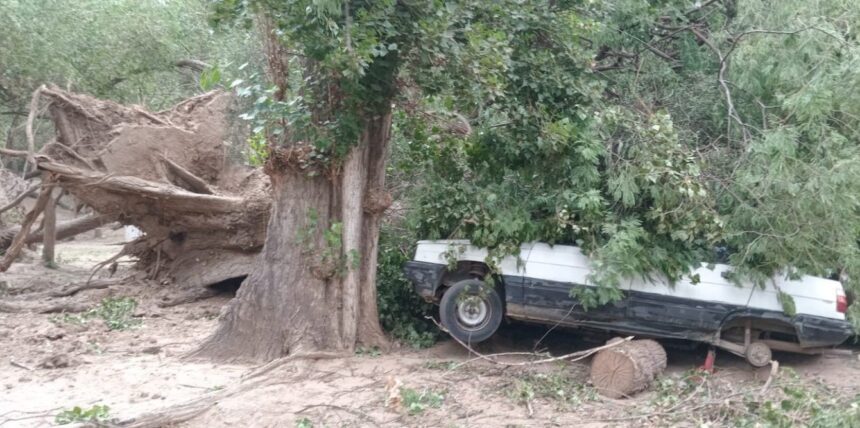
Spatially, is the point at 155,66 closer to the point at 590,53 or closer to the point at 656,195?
the point at 590,53

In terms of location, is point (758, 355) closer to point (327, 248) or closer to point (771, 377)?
point (771, 377)

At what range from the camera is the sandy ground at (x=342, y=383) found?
23.8 feet

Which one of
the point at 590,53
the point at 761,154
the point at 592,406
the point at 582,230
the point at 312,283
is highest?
the point at 590,53

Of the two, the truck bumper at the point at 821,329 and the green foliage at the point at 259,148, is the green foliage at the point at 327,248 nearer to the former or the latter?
the green foliage at the point at 259,148

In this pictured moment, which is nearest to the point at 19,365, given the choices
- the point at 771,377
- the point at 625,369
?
the point at 625,369

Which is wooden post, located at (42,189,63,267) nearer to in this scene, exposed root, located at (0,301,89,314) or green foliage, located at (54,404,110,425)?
exposed root, located at (0,301,89,314)

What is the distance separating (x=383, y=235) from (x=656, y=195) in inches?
141

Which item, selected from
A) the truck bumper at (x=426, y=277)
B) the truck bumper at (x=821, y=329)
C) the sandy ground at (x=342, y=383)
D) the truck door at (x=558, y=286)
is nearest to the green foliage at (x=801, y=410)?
the sandy ground at (x=342, y=383)

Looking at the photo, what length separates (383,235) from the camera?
1063 cm

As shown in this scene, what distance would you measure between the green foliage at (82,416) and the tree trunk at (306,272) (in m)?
2.12

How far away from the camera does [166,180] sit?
42.3 feet

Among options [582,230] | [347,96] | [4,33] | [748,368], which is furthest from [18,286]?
[748,368]

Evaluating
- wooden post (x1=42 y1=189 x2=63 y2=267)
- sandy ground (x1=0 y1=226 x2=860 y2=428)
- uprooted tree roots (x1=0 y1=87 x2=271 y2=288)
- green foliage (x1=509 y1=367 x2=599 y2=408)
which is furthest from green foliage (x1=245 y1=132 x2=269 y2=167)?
wooden post (x1=42 y1=189 x2=63 y2=267)

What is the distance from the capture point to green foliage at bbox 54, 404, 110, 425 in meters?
6.71
